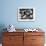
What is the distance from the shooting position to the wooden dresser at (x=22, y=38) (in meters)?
3.50

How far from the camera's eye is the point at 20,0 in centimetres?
396

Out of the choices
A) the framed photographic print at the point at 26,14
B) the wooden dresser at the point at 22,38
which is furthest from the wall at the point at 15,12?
the wooden dresser at the point at 22,38

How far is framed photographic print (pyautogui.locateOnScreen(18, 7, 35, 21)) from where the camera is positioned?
396 cm

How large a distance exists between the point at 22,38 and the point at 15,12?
93cm

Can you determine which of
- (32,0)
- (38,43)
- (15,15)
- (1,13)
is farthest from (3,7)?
(38,43)

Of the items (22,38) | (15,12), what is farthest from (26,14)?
(22,38)

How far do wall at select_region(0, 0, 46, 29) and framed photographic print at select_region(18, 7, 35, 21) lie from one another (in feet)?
0.32

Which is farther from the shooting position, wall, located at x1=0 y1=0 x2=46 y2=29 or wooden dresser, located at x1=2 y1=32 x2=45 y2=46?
wall, located at x1=0 y1=0 x2=46 y2=29

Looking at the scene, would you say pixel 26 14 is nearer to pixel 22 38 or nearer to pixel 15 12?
pixel 15 12

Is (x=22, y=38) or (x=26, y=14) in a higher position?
(x=26, y=14)

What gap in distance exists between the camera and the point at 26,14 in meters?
3.98

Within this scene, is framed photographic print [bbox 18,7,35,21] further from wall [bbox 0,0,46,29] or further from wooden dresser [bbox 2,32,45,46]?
wooden dresser [bbox 2,32,45,46]

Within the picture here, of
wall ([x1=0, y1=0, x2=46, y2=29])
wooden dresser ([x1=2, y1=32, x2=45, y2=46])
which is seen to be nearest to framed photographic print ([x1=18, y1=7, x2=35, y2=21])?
wall ([x1=0, y1=0, x2=46, y2=29])

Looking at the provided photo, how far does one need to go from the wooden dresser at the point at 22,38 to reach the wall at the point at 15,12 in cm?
55
